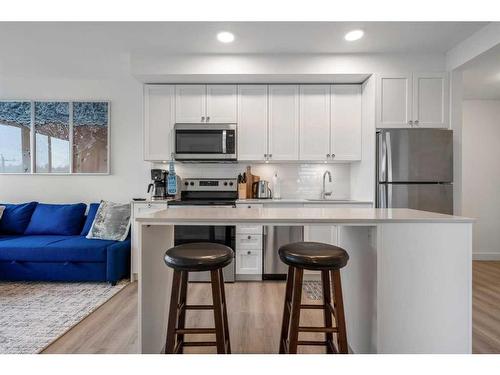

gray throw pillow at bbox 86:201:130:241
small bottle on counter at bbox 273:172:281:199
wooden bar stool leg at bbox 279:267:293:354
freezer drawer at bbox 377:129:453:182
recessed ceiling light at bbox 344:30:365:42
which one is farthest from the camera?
small bottle on counter at bbox 273:172:281:199

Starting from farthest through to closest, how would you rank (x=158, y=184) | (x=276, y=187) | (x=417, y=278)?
(x=276, y=187) → (x=158, y=184) → (x=417, y=278)

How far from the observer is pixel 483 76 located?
3.42 m

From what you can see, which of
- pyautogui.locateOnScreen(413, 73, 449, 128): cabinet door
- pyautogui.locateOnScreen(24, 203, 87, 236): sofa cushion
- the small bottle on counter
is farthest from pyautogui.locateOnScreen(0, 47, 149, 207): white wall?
pyautogui.locateOnScreen(413, 73, 449, 128): cabinet door

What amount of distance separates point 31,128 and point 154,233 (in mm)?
3399

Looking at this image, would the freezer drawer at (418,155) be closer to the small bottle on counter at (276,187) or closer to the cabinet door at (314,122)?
the cabinet door at (314,122)

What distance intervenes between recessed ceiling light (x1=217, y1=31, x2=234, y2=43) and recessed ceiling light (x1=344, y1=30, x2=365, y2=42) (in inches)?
43.1

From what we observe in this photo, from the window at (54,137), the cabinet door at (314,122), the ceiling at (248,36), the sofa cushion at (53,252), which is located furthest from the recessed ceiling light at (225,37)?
the sofa cushion at (53,252)

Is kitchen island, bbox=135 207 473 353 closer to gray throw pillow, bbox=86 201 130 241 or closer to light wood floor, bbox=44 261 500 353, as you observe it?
light wood floor, bbox=44 261 500 353

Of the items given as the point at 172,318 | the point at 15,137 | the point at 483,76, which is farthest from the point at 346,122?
the point at 15,137

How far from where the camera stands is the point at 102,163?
157 inches

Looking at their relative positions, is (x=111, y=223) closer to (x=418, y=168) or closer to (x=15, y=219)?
(x=15, y=219)

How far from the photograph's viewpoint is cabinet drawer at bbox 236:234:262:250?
3.31 meters

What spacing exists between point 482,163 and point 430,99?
1.87 meters

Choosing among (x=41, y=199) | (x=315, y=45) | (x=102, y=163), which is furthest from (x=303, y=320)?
(x=41, y=199)
